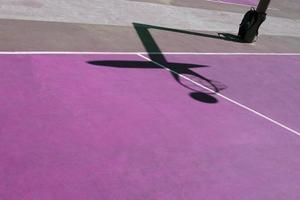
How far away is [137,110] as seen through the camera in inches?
439

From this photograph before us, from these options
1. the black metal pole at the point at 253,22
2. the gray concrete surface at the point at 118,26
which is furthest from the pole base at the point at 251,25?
the gray concrete surface at the point at 118,26

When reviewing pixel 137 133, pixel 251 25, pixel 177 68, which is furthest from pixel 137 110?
pixel 251 25

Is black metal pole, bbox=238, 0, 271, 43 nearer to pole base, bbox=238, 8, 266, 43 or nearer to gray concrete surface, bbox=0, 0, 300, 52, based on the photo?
pole base, bbox=238, 8, 266, 43

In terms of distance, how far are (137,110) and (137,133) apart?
1167 millimetres

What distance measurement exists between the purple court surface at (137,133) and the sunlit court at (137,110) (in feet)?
0.10

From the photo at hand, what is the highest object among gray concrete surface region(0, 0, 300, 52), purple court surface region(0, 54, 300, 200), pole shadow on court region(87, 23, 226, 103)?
gray concrete surface region(0, 0, 300, 52)

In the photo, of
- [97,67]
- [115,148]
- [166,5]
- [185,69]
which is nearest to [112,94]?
[97,67]

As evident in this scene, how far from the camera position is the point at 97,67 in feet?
43.2

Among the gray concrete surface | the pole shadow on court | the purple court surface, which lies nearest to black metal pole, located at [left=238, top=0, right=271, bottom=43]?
the gray concrete surface

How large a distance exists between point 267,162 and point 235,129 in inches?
59.1

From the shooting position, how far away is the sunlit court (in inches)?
328

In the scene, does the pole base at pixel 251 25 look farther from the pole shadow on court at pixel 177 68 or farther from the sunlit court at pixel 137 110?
the pole shadow on court at pixel 177 68

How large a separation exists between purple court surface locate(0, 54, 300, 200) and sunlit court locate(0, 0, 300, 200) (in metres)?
0.03

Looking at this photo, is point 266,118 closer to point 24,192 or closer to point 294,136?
point 294,136
